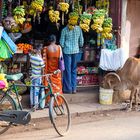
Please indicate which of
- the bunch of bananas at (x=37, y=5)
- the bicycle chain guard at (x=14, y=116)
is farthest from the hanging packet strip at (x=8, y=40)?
the bicycle chain guard at (x=14, y=116)

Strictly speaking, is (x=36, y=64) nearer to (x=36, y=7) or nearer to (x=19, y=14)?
(x=19, y=14)

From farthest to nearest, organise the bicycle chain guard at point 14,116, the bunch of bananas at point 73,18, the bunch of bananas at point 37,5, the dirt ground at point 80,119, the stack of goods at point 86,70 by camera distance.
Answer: the stack of goods at point 86,70 → the bunch of bananas at point 73,18 → the bunch of bananas at point 37,5 → the dirt ground at point 80,119 → the bicycle chain guard at point 14,116

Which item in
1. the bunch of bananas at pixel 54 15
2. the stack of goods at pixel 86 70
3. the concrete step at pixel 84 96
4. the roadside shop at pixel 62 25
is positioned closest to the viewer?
the roadside shop at pixel 62 25

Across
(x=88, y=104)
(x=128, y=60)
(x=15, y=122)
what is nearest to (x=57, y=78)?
(x=88, y=104)

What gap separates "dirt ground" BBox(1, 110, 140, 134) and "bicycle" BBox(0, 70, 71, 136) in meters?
0.45

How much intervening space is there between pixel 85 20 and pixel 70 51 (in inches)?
33.4

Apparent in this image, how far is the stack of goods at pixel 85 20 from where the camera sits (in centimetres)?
1118

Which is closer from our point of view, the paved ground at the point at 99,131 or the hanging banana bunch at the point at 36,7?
the paved ground at the point at 99,131

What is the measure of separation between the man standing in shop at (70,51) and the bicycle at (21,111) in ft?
8.09

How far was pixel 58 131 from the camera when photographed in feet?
27.5

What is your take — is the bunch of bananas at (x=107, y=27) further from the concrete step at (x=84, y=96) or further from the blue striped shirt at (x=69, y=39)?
the concrete step at (x=84, y=96)

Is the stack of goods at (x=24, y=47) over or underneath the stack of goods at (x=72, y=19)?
underneath

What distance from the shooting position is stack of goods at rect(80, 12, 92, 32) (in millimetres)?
11180

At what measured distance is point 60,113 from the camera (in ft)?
28.2
